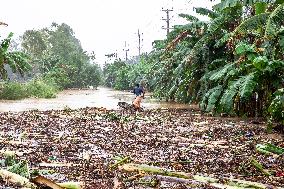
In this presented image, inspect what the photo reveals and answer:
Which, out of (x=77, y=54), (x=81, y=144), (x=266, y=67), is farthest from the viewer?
(x=77, y=54)

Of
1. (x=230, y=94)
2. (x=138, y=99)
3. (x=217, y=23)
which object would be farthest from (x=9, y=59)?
(x=230, y=94)

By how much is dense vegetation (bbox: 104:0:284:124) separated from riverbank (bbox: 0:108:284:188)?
1.66 meters

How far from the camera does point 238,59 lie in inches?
523

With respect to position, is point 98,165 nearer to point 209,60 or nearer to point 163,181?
point 163,181

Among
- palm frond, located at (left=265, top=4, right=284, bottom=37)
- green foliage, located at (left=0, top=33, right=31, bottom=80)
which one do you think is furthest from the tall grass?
palm frond, located at (left=265, top=4, right=284, bottom=37)

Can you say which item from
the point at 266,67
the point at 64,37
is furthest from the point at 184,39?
the point at 64,37

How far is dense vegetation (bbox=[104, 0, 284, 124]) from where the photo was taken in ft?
31.7

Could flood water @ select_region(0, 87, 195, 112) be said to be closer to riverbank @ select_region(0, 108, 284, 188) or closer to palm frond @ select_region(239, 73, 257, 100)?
riverbank @ select_region(0, 108, 284, 188)

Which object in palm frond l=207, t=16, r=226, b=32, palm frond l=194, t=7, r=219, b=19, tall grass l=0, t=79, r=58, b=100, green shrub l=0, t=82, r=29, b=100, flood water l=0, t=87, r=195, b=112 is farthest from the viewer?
tall grass l=0, t=79, r=58, b=100

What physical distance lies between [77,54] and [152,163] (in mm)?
49068

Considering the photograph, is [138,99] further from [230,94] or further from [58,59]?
[58,59]

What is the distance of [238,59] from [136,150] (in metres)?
7.64

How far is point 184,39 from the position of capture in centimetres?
1709

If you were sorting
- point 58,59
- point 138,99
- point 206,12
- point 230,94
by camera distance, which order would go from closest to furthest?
point 230,94, point 206,12, point 138,99, point 58,59
